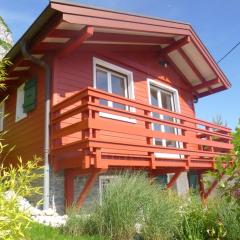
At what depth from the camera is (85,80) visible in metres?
9.32

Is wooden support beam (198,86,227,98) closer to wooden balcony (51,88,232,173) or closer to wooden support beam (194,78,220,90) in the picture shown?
wooden support beam (194,78,220,90)

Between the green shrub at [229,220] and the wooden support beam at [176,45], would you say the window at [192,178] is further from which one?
the green shrub at [229,220]

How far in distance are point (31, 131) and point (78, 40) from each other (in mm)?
2665

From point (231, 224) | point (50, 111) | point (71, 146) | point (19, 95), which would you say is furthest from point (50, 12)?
point (231, 224)

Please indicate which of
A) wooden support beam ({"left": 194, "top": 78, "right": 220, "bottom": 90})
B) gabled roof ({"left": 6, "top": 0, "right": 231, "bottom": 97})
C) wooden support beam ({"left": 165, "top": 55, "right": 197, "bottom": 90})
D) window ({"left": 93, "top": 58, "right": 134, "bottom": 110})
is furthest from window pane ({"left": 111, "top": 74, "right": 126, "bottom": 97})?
wooden support beam ({"left": 194, "top": 78, "right": 220, "bottom": 90})

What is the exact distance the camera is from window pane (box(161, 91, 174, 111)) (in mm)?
12938

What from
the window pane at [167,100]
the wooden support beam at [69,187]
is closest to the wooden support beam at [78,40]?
the wooden support beam at [69,187]

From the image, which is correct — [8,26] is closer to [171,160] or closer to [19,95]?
[19,95]

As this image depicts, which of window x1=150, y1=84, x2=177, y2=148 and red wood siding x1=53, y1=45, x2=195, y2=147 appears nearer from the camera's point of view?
red wood siding x1=53, y1=45, x2=195, y2=147

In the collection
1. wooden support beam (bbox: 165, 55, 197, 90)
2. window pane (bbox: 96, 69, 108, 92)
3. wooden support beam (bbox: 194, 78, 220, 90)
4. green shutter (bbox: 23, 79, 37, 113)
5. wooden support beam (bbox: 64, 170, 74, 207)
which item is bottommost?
wooden support beam (bbox: 64, 170, 74, 207)

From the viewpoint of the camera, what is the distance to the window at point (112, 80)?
9.91 meters

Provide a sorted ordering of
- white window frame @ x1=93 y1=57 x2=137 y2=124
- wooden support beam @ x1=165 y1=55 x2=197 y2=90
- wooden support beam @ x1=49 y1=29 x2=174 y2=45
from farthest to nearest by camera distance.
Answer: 1. wooden support beam @ x1=165 y1=55 x2=197 y2=90
2. white window frame @ x1=93 y1=57 x2=137 y2=124
3. wooden support beam @ x1=49 y1=29 x2=174 y2=45

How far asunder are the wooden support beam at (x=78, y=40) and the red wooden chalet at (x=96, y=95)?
0.02 meters

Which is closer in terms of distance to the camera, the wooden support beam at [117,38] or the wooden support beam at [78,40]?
the wooden support beam at [78,40]
